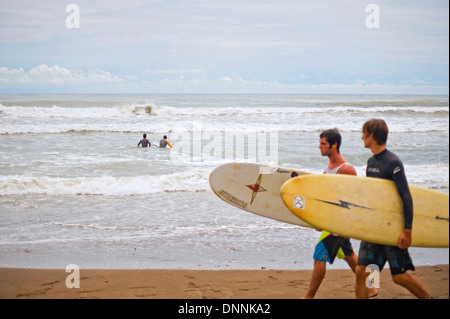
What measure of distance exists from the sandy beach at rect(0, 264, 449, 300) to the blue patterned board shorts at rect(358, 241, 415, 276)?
2.65ft

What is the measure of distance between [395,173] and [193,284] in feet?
6.77

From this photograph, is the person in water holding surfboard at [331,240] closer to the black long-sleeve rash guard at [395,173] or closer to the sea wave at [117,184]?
the black long-sleeve rash guard at [395,173]

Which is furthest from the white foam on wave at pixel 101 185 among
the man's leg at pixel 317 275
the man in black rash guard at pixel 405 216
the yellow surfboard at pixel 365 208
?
the man in black rash guard at pixel 405 216

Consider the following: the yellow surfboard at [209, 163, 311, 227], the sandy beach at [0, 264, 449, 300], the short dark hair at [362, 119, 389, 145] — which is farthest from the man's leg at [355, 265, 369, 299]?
the yellow surfboard at [209, 163, 311, 227]

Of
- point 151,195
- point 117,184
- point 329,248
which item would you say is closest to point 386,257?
point 329,248

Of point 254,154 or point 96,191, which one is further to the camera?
point 254,154

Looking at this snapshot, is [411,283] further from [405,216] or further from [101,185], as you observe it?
[101,185]

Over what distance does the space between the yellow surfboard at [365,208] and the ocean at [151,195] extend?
4.86ft

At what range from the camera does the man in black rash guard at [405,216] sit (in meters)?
2.59

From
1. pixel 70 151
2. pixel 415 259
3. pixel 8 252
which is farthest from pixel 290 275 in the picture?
pixel 70 151
